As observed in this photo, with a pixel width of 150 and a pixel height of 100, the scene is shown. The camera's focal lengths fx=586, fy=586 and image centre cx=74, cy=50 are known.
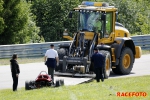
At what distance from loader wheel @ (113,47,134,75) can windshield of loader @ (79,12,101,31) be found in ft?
5.66

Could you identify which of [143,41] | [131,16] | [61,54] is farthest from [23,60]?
[131,16]

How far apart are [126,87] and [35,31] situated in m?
21.6

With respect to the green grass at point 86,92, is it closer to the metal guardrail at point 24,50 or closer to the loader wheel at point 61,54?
the loader wheel at point 61,54

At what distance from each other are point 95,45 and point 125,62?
2.13 m

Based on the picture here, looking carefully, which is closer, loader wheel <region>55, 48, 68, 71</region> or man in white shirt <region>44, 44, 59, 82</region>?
man in white shirt <region>44, 44, 59, 82</region>

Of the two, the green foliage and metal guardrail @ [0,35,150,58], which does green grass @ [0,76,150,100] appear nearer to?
metal guardrail @ [0,35,150,58]

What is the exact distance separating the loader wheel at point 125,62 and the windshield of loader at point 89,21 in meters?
1.72

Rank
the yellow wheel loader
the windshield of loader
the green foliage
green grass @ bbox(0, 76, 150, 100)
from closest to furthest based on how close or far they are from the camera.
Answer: green grass @ bbox(0, 76, 150, 100), the yellow wheel loader, the windshield of loader, the green foliage

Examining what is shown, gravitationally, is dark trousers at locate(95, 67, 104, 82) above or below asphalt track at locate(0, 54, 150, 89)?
above

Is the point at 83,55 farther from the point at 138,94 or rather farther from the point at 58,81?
the point at 138,94

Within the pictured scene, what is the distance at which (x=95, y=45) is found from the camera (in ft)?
82.1

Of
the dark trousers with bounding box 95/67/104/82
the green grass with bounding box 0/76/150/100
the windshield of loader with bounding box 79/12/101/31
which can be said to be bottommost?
→ the dark trousers with bounding box 95/67/104/82

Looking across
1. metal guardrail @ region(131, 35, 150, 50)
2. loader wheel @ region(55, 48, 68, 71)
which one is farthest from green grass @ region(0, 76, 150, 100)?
metal guardrail @ region(131, 35, 150, 50)

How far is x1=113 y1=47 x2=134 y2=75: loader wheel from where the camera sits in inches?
1019
